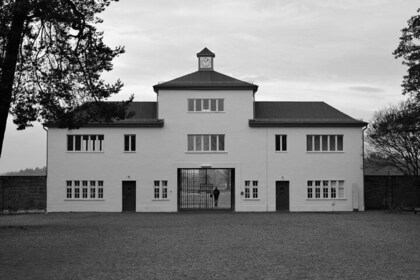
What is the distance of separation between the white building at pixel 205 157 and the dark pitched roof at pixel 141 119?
101mm

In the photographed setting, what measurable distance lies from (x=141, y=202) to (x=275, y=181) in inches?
376

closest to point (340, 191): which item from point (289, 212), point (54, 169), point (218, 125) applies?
point (289, 212)

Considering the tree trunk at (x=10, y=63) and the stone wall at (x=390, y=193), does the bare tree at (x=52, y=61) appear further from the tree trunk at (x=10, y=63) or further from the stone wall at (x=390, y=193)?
the stone wall at (x=390, y=193)

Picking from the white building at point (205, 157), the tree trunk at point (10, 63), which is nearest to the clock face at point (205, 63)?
the white building at point (205, 157)

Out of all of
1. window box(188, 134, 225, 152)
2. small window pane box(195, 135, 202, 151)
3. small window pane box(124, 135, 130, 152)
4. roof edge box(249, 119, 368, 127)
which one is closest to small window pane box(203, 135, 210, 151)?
window box(188, 134, 225, 152)

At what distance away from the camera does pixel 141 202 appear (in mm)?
48219

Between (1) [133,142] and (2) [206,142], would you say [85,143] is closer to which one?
(1) [133,142]

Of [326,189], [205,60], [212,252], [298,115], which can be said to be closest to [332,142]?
[298,115]

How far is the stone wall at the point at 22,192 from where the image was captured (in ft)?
160

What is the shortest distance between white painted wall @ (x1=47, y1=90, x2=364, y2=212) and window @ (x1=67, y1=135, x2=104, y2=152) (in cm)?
35

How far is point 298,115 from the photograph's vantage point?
50.7 meters

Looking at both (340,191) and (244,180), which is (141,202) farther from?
(340,191)

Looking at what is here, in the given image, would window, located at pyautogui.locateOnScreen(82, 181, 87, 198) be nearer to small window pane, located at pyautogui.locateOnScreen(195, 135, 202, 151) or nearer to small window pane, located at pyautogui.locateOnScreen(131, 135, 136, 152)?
small window pane, located at pyautogui.locateOnScreen(131, 135, 136, 152)

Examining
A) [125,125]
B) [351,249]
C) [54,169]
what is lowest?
[351,249]
